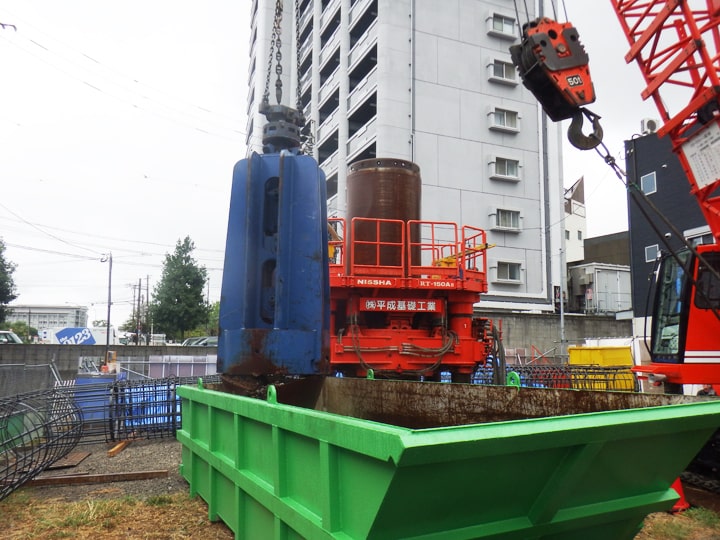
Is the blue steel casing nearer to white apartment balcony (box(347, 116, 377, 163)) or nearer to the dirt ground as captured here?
the dirt ground

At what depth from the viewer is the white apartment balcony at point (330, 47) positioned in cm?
3282

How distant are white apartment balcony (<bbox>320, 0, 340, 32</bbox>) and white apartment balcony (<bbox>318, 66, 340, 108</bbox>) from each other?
3.21m

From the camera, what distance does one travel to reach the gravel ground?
5805mm

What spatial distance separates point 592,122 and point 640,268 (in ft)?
73.0

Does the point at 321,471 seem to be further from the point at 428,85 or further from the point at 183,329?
the point at 183,329

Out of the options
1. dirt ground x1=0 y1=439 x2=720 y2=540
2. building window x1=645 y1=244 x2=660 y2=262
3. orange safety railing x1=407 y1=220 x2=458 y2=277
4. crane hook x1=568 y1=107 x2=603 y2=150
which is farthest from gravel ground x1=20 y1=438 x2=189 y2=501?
building window x1=645 y1=244 x2=660 y2=262

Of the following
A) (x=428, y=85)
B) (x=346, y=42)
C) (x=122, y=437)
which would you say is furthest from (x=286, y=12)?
(x=122, y=437)

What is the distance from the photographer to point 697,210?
22688 mm

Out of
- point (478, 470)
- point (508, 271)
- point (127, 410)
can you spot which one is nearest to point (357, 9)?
point (508, 271)

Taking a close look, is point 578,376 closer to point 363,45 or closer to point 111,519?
point 111,519

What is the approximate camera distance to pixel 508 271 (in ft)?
93.0

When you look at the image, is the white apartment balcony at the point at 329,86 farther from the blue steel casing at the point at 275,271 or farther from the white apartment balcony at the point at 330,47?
the blue steel casing at the point at 275,271

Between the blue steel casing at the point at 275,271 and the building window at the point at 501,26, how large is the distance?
2807cm

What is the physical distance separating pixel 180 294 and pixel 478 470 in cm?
4358
